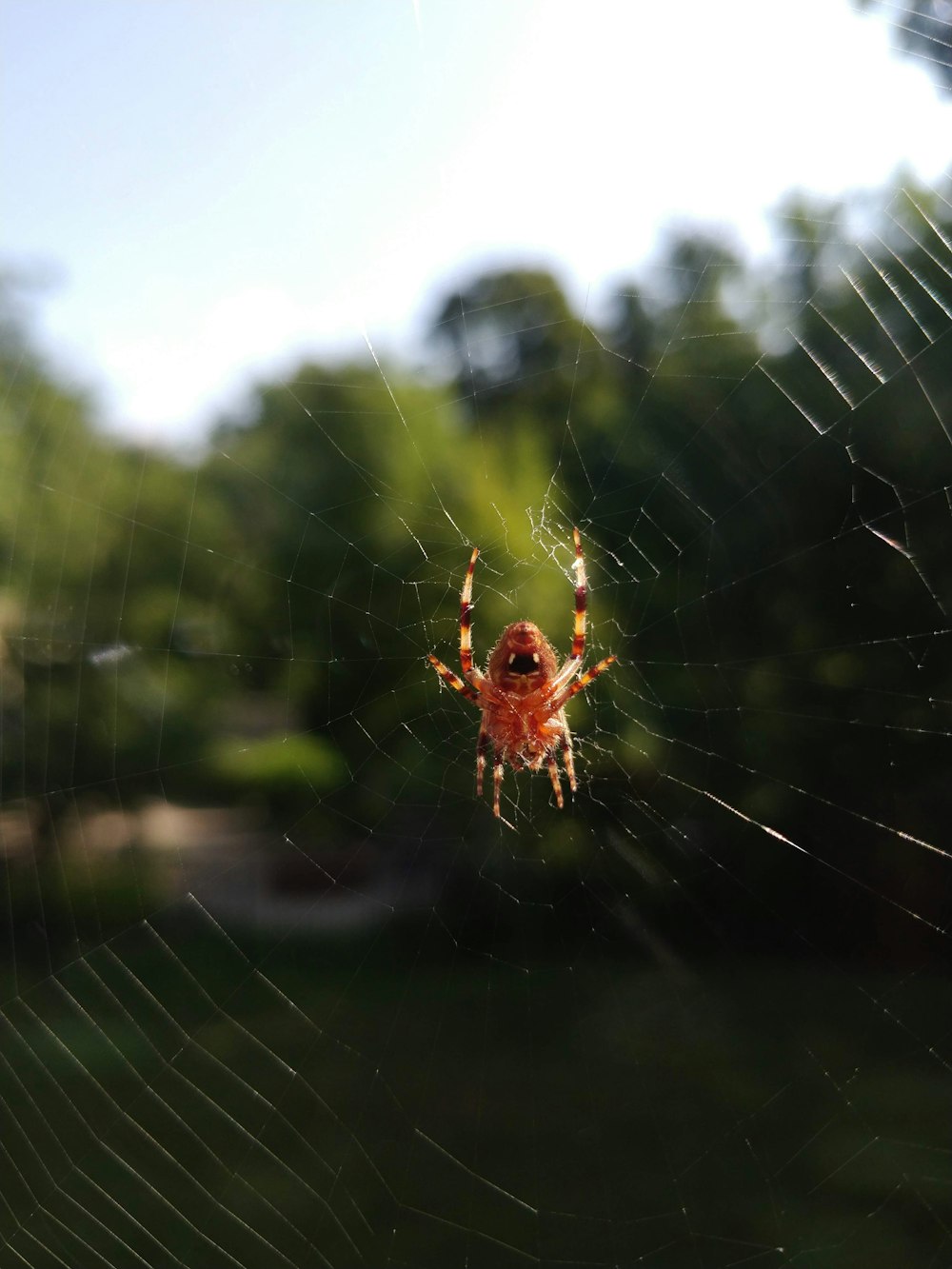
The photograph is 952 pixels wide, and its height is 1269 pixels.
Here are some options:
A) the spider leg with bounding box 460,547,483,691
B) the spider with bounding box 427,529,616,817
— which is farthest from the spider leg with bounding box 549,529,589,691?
the spider leg with bounding box 460,547,483,691

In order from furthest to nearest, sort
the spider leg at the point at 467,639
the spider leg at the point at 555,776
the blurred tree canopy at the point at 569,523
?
the blurred tree canopy at the point at 569,523 < the spider leg at the point at 555,776 < the spider leg at the point at 467,639

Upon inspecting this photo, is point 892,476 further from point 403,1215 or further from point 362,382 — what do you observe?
point 403,1215

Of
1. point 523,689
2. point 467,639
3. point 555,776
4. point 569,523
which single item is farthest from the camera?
point 569,523

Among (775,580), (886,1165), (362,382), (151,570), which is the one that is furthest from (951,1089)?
(151,570)

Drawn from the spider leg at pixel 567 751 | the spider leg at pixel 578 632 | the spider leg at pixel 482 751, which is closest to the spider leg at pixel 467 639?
the spider leg at pixel 482 751

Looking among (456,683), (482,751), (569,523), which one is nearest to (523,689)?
(456,683)

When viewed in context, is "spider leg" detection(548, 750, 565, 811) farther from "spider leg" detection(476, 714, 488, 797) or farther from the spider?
"spider leg" detection(476, 714, 488, 797)

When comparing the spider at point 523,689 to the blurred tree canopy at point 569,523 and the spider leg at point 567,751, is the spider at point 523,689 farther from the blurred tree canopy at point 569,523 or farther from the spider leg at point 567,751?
the blurred tree canopy at point 569,523

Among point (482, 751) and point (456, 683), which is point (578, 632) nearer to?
point (456, 683)
